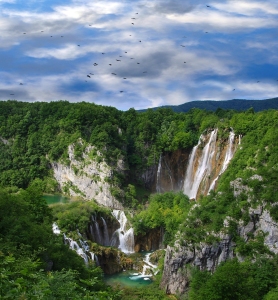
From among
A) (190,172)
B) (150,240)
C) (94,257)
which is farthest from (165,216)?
(190,172)

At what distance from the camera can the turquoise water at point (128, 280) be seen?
3362 centimetres

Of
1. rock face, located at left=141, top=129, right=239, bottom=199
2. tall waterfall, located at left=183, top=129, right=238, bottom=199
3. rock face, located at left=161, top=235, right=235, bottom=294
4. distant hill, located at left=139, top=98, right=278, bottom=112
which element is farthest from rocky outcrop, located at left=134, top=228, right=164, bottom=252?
distant hill, located at left=139, top=98, right=278, bottom=112

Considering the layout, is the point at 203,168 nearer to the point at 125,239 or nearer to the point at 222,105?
the point at 125,239

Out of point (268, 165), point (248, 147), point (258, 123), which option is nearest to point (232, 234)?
point (268, 165)

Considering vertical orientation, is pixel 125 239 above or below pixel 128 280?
above

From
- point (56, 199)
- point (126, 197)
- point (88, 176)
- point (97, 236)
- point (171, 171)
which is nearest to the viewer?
point (97, 236)

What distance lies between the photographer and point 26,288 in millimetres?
9133

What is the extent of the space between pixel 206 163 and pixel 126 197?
10827 mm

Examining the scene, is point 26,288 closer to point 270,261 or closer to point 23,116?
point 270,261

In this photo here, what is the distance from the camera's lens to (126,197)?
182 ft

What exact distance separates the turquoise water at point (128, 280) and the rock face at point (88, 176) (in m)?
19.0

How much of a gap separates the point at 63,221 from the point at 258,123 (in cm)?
2429

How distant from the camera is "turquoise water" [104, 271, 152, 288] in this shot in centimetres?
3362

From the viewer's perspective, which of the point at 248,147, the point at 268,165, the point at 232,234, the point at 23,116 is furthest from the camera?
the point at 23,116
